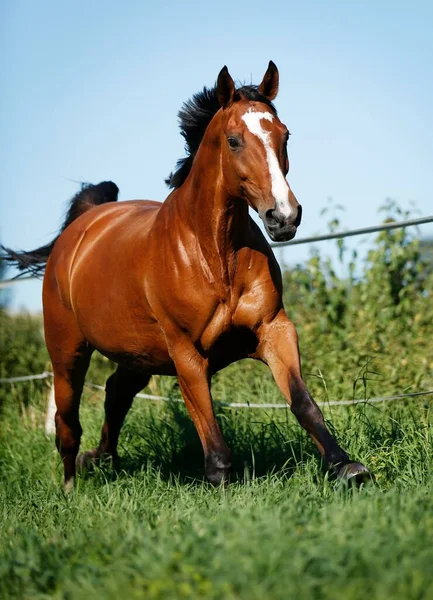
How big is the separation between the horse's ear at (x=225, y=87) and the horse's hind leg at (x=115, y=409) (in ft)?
8.46

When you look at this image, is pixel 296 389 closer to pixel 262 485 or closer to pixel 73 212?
pixel 262 485

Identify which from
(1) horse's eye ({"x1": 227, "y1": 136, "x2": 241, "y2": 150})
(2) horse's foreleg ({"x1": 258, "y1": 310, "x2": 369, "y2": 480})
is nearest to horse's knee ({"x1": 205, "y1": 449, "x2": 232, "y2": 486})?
(2) horse's foreleg ({"x1": 258, "y1": 310, "x2": 369, "y2": 480})

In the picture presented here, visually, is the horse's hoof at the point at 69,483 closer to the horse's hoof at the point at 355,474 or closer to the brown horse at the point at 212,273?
the brown horse at the point at 212,273

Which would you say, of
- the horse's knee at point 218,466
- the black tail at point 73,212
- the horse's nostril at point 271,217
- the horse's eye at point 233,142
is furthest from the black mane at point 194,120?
the black tail at point 73,212

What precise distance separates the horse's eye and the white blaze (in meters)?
0.10

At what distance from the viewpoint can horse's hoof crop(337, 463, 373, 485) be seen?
405 centimetres

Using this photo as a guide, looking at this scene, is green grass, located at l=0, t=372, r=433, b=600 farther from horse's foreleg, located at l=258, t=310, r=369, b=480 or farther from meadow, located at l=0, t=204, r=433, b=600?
horse's foreleg, located at l=258, t=310, r=369, b=480

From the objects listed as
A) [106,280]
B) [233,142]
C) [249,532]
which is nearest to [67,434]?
[106,280]

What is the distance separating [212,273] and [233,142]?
73 centimetres

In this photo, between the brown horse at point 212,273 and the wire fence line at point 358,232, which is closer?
the brown horse at point 212,273

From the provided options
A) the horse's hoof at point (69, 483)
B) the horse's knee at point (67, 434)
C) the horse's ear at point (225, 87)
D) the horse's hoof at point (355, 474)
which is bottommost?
the horse's hoof at point (69, 483)

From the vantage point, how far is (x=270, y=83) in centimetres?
488

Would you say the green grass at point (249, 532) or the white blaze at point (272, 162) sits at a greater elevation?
the white blaze at point (272, 162)

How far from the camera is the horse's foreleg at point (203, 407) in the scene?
468cm
